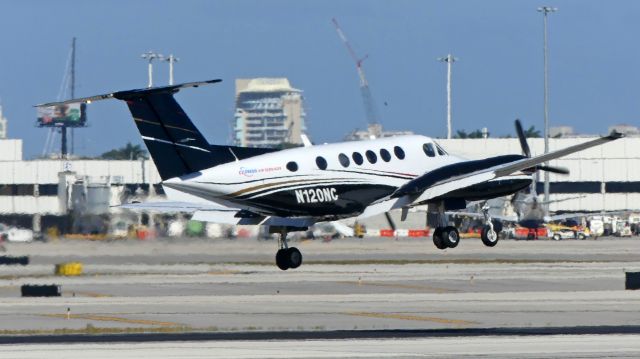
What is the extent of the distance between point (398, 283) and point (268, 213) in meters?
23.8

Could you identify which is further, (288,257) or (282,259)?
(282,259)

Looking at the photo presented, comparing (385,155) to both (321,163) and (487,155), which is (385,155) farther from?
(487,155)

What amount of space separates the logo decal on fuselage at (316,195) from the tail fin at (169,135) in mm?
3135

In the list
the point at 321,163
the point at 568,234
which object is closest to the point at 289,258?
the point at 321,163

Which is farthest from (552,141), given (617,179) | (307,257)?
(307,257)

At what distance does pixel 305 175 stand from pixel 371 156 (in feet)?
11.4

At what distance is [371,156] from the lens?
6044 cm

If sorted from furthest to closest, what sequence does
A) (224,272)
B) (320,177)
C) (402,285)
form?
(224,272)
(402,285)
(320,177)

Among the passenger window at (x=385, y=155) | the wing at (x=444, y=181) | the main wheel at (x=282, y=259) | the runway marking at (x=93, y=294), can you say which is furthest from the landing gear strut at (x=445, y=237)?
the runway marking at (x=93, y=294)

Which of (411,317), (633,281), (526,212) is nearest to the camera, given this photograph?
(411,317)

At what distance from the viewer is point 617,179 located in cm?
15412

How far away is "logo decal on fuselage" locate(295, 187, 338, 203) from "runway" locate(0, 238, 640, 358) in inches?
215

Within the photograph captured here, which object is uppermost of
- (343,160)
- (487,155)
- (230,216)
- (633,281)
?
(487,155)

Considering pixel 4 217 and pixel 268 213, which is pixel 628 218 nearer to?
pixel 4 217
